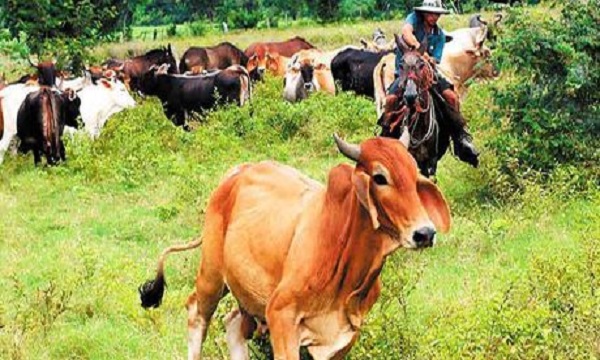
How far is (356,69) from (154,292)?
15.4 metres

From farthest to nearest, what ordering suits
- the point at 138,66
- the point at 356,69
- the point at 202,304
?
the point at 138,66 → the point at 356,69 → the point at 202,304

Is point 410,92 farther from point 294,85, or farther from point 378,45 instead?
point 378,45

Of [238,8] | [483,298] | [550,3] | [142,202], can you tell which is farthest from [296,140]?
[238,8]

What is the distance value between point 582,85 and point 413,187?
277 inches

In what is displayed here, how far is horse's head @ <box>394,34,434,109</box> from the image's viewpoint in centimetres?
1045

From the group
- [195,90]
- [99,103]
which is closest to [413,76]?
[99,103]

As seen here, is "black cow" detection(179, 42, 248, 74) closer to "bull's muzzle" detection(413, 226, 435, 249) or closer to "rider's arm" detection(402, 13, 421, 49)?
"rider's arm" detection(402, 13, 421, 49)

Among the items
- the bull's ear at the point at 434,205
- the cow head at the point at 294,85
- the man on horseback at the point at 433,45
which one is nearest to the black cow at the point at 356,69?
the cow head at the point at 294,85

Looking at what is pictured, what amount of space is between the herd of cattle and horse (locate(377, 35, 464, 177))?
3.51 meters

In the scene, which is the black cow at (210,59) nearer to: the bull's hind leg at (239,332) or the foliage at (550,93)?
the foliage at (550,93)

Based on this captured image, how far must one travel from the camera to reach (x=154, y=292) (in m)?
7.09

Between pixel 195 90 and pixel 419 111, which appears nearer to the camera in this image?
pixel 419 111

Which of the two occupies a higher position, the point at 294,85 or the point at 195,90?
the point at 195,90

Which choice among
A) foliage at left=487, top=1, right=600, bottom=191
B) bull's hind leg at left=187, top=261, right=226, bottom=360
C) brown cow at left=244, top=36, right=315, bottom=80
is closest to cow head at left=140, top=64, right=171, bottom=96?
brown cow at left=244, top=36, right=315, bottom=80
